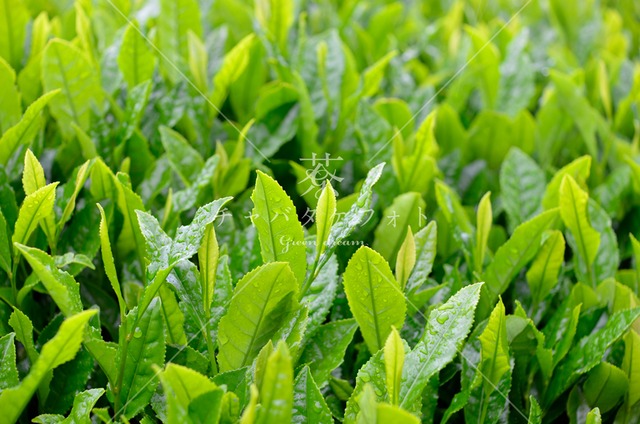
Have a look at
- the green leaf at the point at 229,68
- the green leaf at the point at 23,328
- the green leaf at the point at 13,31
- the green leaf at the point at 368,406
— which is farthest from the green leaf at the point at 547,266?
the green leaf at the point at 13,31

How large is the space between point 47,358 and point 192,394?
207mm

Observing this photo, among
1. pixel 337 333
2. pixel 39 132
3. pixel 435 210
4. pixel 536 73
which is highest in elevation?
pixel 39 132

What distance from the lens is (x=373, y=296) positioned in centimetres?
121

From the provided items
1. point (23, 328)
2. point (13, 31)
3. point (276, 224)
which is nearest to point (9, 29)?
point (13, 31)

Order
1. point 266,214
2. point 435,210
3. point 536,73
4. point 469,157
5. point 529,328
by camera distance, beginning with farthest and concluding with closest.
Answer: point 536,73
point 469,157
point 435,210
point 529,328
point 266,214

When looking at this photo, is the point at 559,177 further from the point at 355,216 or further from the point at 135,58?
the point at 135,58

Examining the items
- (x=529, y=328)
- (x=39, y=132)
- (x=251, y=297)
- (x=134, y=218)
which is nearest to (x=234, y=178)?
(x=134, y=218)

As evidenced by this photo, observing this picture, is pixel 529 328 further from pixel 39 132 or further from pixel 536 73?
pixel 536 73

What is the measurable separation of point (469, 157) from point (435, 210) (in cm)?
38

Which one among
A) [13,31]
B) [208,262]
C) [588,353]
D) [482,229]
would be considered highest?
[13,31]

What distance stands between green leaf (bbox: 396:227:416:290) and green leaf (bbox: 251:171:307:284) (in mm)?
193

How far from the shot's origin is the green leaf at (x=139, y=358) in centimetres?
115

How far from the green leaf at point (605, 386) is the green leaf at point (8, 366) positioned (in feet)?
3.34

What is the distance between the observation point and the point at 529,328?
1332 mm
